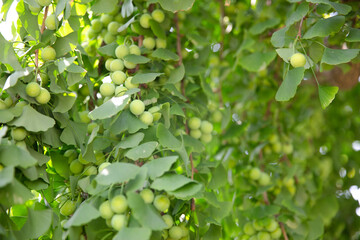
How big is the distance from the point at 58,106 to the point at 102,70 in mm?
274

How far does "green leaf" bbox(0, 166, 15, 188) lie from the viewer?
591 mm

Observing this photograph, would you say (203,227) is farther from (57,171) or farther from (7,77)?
(7,77)

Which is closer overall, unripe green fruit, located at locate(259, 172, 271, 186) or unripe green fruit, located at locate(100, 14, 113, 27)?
unripe green fruit, located at locate(100, 14, 113, 27)

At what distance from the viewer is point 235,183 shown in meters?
1.34

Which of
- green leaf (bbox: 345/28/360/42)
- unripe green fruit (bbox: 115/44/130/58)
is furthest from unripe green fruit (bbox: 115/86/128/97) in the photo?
green leaf (bbox: 345/28/360/42)

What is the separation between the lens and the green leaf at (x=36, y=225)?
71 cm

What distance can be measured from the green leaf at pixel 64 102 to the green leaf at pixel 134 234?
1.01 feet

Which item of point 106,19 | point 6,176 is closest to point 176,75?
point 106,19

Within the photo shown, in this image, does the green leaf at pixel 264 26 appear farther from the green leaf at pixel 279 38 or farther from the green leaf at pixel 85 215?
the green leaf at pixel 85 215

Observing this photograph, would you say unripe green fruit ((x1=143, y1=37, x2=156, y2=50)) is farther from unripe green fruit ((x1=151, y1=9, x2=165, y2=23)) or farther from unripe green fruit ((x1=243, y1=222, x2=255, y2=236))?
unripe green fruit ((x1=243, y1=222, x2=255, y2=236))

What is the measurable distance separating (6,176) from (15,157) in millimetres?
51

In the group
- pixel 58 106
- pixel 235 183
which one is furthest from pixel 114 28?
pixel 235 183

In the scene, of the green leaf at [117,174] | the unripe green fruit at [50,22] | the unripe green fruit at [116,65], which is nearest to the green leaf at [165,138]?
the green leaf at [117,174]

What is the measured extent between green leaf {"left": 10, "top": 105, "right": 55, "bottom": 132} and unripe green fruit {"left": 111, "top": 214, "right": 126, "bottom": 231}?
0.21m
